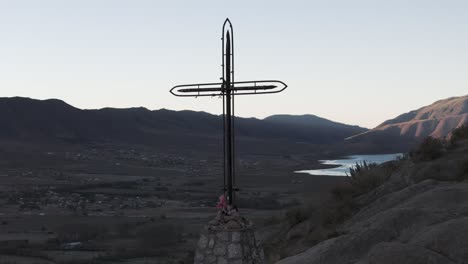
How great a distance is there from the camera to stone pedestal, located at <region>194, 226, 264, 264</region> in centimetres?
823

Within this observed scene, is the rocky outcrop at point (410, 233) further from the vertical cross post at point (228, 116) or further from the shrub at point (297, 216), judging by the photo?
the vertical cross post at point (228, 116)

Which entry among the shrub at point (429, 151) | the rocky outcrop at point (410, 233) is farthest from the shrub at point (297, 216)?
the shrub at point (429, 151)

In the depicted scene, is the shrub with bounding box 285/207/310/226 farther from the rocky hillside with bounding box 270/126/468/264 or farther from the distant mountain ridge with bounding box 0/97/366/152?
the distant mountain ridge with bounding box 0/97/366/152

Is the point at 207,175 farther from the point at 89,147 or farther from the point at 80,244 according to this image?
the point at 80,244

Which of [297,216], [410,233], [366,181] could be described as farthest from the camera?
[366,181]

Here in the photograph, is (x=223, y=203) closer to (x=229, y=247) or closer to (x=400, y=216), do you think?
(x=229, y=247)

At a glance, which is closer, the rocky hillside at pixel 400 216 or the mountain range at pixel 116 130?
the rocky hillside at pixel 400 216

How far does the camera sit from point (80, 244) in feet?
117

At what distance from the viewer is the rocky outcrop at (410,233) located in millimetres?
11883

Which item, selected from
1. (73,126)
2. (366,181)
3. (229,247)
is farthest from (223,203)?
(73,126)

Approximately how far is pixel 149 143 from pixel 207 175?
61024mm

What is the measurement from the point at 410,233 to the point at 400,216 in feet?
2.58

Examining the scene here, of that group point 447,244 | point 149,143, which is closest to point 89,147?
point 149,143

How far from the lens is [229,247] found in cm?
827
